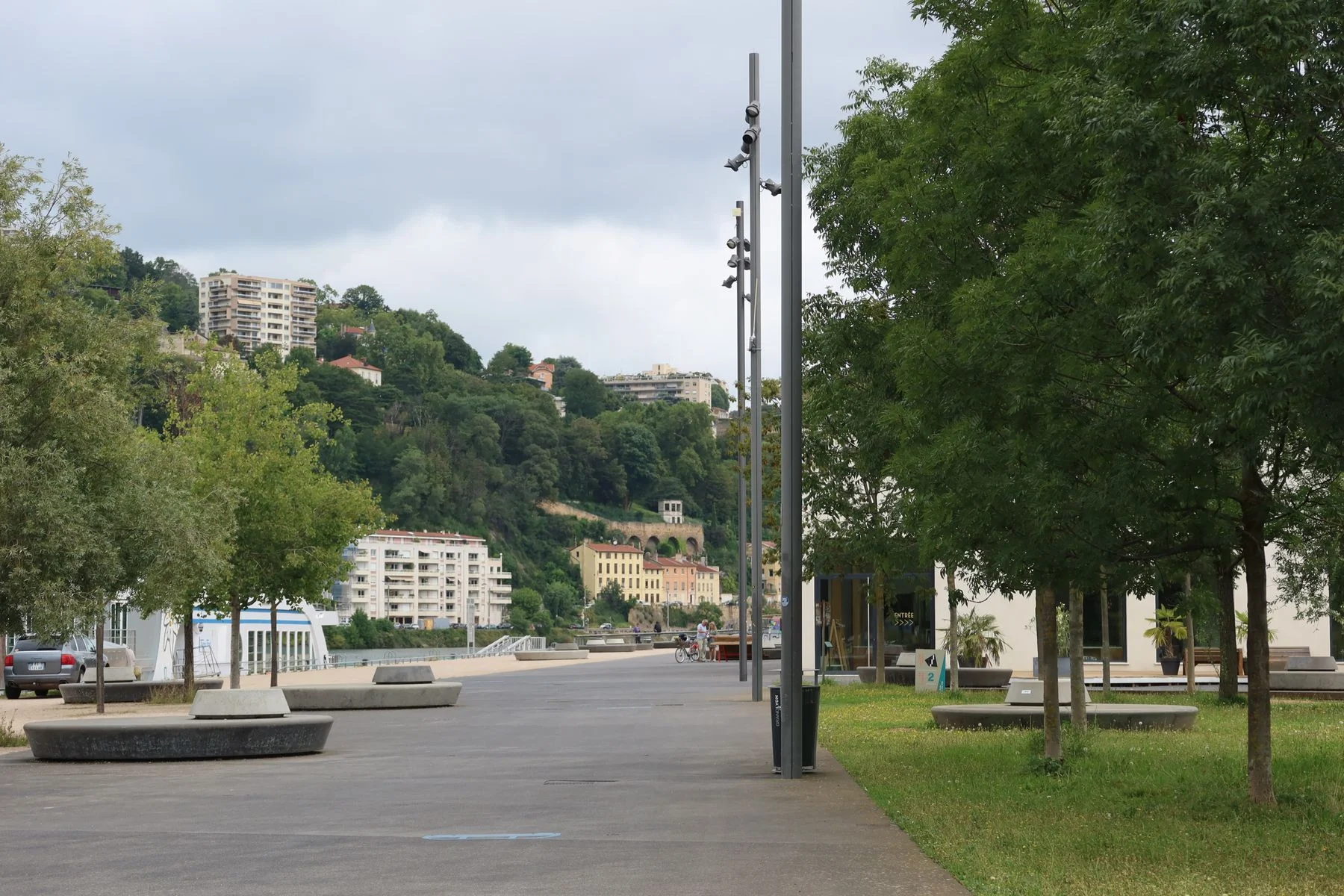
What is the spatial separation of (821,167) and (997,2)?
687cm

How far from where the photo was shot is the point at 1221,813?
1173cm

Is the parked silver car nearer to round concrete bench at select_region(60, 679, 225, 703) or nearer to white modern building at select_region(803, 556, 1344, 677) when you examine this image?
round concrete bench at select_region(60, 679, 225, 703)

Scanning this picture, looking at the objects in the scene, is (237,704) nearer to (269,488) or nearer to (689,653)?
(269,488)

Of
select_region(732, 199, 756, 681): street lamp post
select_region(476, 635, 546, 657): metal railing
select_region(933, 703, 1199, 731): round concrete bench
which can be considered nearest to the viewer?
select_region(933, 703, 1199, 731): round concrete bench

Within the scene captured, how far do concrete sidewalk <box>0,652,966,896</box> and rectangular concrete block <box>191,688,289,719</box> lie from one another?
3.04 ft

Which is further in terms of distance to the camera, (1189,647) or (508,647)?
(508,647)

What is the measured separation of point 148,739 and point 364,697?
11.9m

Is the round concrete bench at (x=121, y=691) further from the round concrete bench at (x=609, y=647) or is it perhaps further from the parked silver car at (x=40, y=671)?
the round concrete bench at (x=609, y=647)

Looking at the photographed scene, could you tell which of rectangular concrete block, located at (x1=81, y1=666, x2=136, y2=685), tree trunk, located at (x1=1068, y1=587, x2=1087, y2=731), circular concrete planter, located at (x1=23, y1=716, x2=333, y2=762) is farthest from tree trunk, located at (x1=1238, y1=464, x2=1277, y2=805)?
rectangular concrete block, located at (x1=81, y1=666, x2=136, y2=685)

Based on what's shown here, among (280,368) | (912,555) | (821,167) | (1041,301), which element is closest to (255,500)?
(280,368)

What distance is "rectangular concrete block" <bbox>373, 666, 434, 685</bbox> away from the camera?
102 ft

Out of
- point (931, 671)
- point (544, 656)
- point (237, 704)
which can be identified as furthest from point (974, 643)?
point (544, 656)

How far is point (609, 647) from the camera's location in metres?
84.3

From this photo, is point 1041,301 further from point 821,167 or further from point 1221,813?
point 821,167
